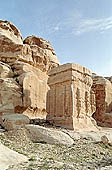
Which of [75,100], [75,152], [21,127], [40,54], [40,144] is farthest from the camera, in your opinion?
[40,54]

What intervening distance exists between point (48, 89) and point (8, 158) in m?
13.2

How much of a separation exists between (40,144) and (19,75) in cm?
1056

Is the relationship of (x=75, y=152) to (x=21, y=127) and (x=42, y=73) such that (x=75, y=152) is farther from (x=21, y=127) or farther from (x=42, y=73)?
(x=42, y=73)

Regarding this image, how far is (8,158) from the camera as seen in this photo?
6.21 m

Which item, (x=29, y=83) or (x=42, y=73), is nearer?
(x=29, y=83)

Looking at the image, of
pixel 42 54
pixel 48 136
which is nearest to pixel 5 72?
pixel 42 54

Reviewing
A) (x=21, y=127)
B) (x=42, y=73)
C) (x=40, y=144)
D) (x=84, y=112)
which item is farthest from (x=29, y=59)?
(x=40, y=144)

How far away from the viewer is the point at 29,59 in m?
21.3

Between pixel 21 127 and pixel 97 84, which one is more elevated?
pixel 97 84

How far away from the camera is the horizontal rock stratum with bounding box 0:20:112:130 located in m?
12.1

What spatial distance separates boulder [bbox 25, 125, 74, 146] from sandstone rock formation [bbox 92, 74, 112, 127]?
9.58 metres

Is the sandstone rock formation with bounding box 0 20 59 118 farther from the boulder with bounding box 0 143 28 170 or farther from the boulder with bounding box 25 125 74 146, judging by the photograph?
the boulder with bounding box 0 143 28 170

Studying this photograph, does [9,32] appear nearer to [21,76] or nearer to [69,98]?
[21,76]

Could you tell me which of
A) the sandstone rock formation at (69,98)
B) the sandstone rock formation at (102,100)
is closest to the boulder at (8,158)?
the sandstone rock formation at (69,98)
